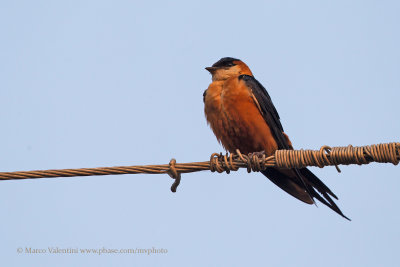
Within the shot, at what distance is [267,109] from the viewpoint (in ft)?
23.8

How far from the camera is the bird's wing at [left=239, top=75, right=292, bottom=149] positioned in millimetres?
7215

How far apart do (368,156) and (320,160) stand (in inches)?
16.9

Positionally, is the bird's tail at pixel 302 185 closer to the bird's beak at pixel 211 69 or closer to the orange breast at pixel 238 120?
the orange breast at pixel 238 120

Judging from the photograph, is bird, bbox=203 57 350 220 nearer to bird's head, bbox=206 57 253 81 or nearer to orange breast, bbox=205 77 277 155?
orange breast, bbox=205 77 277 155

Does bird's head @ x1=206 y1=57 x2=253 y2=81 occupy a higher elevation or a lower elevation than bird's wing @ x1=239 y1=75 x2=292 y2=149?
higher

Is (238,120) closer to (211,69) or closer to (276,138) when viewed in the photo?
(276,138)

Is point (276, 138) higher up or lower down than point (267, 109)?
lower down

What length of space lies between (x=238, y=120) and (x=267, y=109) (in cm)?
49

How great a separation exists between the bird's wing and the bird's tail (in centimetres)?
40

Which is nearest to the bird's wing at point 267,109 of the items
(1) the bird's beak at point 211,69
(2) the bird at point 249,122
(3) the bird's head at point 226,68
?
(2) the bird at point 249,122

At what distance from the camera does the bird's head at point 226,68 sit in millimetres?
7879

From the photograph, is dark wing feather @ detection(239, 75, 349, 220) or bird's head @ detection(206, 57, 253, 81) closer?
dark wing feather @ detection(239, 75, 349, 220)

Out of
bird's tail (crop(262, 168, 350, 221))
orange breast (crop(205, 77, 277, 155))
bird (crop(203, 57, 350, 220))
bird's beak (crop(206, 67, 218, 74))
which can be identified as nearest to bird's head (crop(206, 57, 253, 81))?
bird's beak (crop(206, 67, 218, 74))

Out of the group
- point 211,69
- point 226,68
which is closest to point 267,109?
point 226,68
